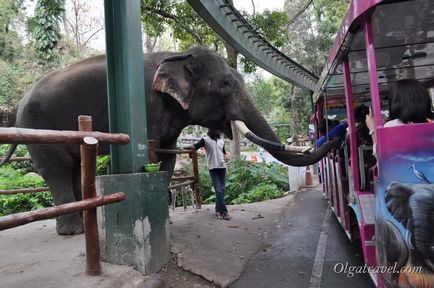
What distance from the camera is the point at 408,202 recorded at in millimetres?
2596

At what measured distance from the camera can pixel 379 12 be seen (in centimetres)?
316

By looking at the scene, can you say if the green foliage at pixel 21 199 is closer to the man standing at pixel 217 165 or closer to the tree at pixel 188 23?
the tree at pixel 188 23

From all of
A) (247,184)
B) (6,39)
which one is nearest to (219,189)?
(247,184)

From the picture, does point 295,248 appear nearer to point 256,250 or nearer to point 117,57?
point 256,250

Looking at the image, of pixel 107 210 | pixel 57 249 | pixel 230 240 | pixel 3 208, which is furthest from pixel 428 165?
pixel 3 208

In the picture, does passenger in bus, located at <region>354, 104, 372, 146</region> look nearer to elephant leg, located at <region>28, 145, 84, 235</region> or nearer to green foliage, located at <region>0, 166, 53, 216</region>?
elephant leg, located at <region>28, 145, 84, 235</region>

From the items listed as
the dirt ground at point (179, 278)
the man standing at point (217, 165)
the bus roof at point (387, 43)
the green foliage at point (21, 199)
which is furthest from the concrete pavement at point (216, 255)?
the green foliage at point (21, 199)

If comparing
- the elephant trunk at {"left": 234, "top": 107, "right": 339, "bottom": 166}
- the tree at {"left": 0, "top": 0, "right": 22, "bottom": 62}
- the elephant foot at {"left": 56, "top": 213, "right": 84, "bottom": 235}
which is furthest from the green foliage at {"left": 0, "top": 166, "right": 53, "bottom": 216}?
the tree at {"left": 0, "top": 0, "right": 22, "bottom": 62}

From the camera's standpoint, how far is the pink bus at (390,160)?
2562 millimetres

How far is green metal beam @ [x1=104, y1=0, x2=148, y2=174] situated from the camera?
4.14 metres

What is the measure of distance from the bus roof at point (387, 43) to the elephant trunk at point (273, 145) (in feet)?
3.22

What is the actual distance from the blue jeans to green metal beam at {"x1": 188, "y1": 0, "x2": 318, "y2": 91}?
2.97 m

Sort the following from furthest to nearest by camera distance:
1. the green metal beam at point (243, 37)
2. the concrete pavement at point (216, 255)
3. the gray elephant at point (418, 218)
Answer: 1. the green metal beam at point (243, 37)
2. the concrete pavement at point (216, 255)
3. the gray elephant at point (418, 218)

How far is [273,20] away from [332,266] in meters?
10.1
